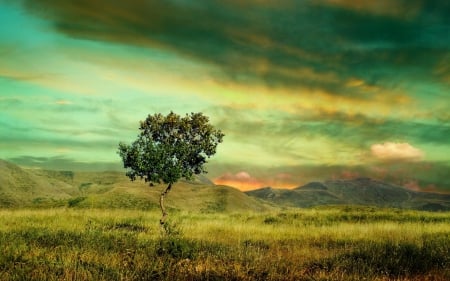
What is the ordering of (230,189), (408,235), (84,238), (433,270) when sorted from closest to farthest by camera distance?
(433,270) < (84,238) < (408,235) < (230,189)

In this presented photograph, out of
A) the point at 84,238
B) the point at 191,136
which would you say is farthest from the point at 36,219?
the point at 84,238

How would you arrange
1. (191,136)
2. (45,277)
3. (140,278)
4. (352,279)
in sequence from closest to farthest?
(45,277)
(140,278)
(352,279)
(191,136)

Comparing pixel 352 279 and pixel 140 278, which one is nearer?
pixel 140 278

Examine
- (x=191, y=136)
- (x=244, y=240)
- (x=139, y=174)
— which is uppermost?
(x=191, y=136)

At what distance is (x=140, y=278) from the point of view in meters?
10.1

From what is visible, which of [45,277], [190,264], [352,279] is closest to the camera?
[45,277]

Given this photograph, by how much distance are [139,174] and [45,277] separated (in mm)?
21141

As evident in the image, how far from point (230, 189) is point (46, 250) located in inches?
5820

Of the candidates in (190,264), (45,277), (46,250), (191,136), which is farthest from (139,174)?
(45,277)

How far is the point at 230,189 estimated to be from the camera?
528ft

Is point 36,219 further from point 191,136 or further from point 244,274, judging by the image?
point 244,274

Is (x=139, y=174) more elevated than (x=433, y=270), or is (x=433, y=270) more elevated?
(x=139, y=174)

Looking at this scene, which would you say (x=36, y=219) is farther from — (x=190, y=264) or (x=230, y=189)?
(x=230, y=189)

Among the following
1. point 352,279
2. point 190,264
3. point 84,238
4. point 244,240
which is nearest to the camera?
point 352,279
